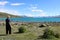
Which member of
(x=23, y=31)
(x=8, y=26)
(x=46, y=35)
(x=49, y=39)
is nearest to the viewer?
(x=49, y=39)

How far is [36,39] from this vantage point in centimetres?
2358

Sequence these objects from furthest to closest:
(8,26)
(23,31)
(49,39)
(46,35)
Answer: (23,31) → (8,26) → (46,35) → (49,39)

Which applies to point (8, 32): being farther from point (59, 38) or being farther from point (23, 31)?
point (59, 38)

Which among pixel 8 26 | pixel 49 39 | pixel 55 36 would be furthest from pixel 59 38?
pixel 8 26

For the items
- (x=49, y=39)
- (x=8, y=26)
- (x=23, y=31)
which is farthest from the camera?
(x=23, y=31)

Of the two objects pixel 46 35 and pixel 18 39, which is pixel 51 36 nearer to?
pixel 46 35

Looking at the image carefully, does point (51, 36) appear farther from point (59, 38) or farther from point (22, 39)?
point (22, 39)

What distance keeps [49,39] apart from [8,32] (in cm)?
768

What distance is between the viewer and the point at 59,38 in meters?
24.8

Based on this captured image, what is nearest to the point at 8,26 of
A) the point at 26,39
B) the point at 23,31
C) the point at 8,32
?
the point at 8,32

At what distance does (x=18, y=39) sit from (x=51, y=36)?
362cm

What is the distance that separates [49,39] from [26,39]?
2.39m

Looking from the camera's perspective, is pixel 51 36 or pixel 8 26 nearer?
pixel 51 36

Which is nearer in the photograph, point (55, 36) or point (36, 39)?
point (36, 39)
